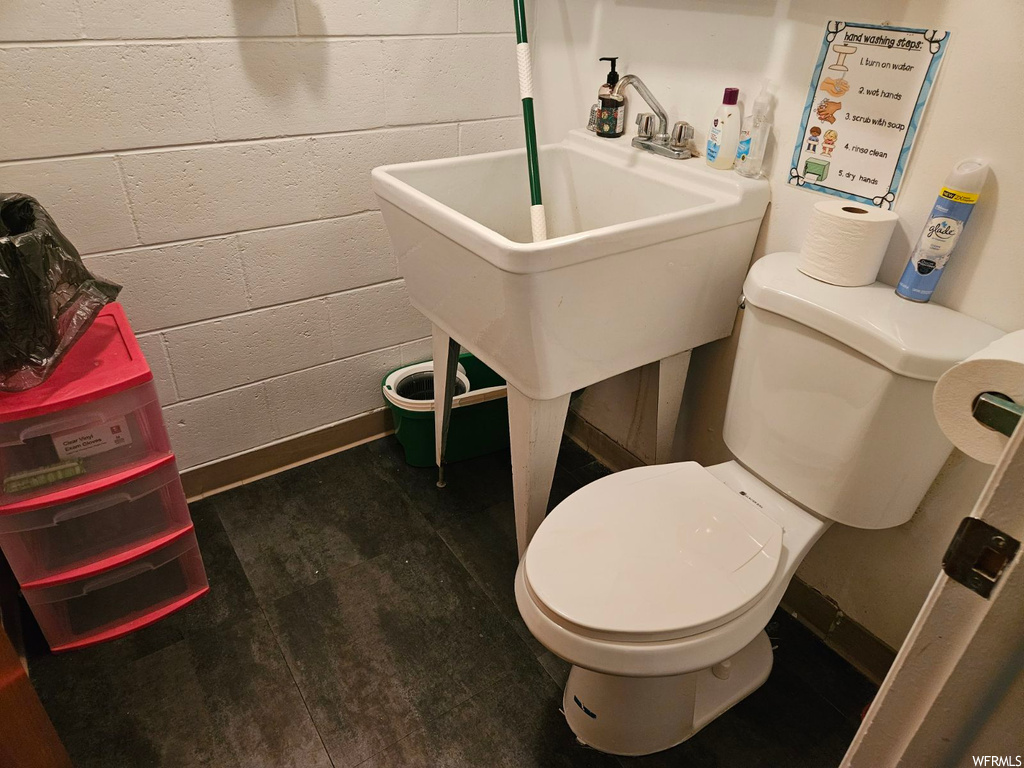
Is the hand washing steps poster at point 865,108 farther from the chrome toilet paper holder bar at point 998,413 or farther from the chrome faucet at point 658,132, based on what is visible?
the chrome toilet paper holder bar at point 998,413

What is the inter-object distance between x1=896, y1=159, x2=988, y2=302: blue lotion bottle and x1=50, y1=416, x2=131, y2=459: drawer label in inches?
55.0

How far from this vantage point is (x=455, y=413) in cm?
177

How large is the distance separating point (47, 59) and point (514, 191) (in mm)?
949

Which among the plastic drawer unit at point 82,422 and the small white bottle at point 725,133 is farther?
the small white bottle at point 725,133

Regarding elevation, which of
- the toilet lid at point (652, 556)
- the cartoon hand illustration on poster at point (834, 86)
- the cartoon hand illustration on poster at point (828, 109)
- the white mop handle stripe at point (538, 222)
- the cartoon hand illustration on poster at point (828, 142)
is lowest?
the toilet lid at point (652, 556)

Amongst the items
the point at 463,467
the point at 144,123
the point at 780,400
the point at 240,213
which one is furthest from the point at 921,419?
the point at 144,123

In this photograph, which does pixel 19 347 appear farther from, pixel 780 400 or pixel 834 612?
pixel 834 612

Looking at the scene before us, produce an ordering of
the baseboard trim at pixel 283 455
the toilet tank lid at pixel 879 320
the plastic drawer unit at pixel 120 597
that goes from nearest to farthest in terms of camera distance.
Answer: the toilet tank lid at pixel 879 320 → the plastic drawer unit at pixel 120 597 → the baseboard trim at pixel 283 455

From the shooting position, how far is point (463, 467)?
189 centimetres

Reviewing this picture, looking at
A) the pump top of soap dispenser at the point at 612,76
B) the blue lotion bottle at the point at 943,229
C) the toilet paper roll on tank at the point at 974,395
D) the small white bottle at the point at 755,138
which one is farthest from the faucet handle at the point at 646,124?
the toilet paper roll on tank at the point at 974,395

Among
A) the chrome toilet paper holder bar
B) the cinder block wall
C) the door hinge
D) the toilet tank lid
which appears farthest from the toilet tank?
the cinder block wall

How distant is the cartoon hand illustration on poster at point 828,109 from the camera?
112 cm

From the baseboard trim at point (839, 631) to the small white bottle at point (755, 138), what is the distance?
0.90m

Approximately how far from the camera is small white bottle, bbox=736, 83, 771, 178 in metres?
1.21
